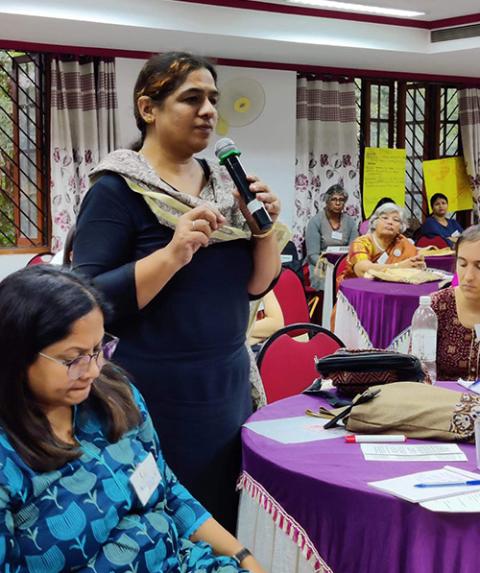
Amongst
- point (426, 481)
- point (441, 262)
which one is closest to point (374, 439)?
point (426, 481)

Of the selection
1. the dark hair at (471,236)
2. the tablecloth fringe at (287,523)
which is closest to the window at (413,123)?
the dark hair at (471,236)

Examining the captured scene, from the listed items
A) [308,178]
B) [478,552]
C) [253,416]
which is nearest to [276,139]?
[308,178]

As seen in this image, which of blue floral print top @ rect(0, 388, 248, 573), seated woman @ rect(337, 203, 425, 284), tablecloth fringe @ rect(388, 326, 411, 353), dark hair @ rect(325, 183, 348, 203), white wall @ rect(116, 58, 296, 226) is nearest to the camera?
blue floral print top @ rect(0, 388, 248, 573)

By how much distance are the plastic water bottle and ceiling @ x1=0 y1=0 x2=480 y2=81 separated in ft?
13.3

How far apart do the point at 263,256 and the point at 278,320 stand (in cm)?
187

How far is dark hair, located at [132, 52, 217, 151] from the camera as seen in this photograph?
1.84 meters

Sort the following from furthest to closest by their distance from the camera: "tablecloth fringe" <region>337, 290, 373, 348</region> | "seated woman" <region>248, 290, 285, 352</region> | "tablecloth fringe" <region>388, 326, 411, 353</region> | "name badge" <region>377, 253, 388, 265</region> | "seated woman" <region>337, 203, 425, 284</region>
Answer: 1. "name badge" <region>377, 253, 388, 265</region>
2. "seated woman" <region>337, 203, 425, 284</region>
3. "tablecloth fringe" <region>337, 290, 373, 348</region>
4. "tablecloth fringe" <region>388, 326, 411, 353</region>
5. "seated woman" <region>248, 290, 285, 352</region>

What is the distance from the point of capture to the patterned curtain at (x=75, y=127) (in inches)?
267

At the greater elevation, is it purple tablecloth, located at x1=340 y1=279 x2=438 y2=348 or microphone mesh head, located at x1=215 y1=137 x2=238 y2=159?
microphone mesh head, located at x1=215 y1=137 x2=238 y2=159

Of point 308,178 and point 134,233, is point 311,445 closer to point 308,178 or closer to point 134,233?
point 134,233

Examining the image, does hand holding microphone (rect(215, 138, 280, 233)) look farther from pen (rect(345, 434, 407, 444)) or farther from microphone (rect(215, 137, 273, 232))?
pen (rect(345, 434, 407, 444))

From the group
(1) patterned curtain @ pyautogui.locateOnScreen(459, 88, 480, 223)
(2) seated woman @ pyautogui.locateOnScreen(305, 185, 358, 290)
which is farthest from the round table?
(1) patterned curtain @ pyautogui.locateOnScreen(459, 88, 480, 223)

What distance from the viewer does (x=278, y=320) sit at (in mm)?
3770

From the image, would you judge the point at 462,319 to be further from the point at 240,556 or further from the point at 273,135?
the point at 273,135
